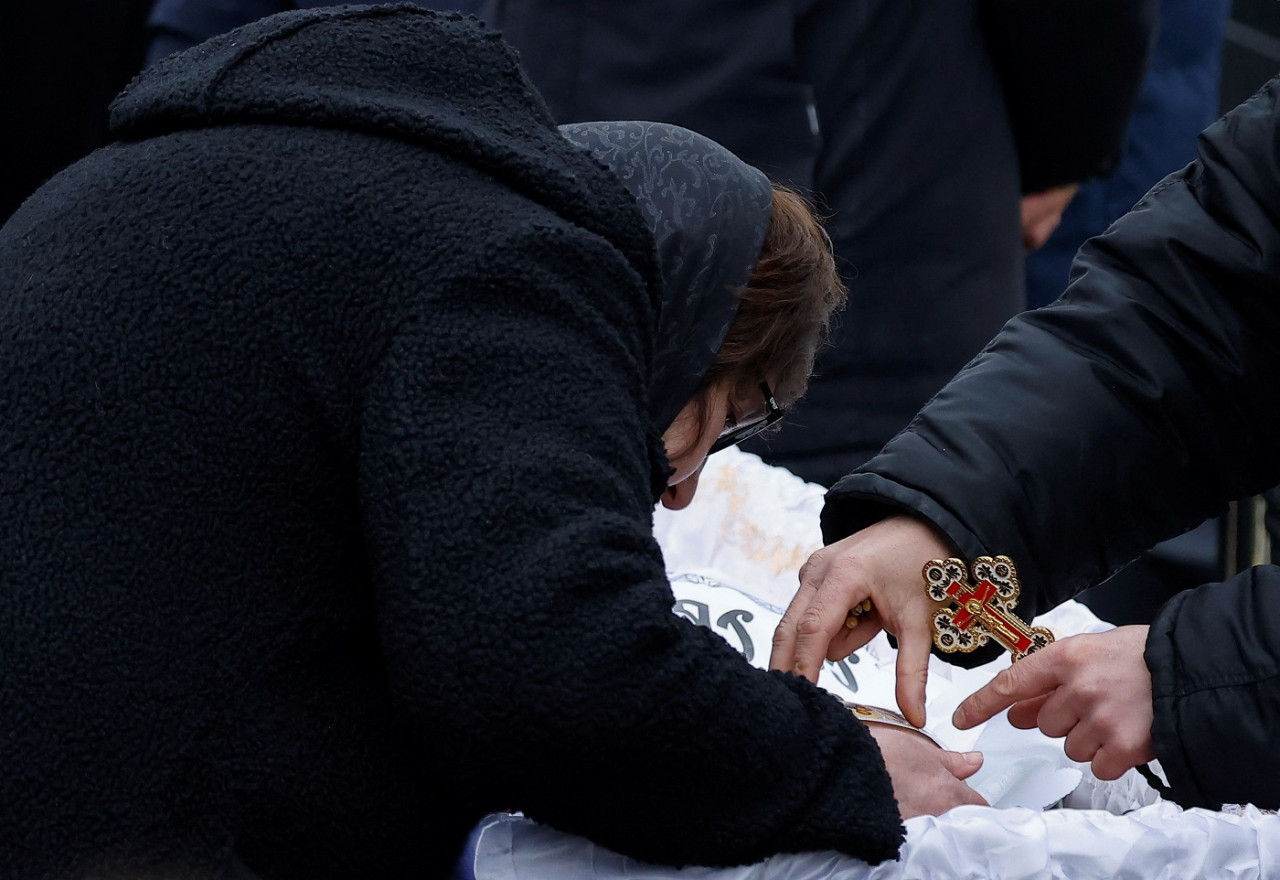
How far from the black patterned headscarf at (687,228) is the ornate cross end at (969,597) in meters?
0.36

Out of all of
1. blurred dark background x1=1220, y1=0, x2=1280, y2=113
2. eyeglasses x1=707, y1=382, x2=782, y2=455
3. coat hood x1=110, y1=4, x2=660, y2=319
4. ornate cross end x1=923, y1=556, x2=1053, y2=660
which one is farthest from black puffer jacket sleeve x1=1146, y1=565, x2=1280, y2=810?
blurred dark background x1=1220, y1=0, x2=1280, y2=113

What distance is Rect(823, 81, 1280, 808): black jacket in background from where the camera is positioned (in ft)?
5.56

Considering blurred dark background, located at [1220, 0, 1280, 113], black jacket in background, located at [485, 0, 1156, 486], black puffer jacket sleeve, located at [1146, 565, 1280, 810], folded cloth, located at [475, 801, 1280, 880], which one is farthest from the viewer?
blurred dark background, located at [1220, 0, 1280, 113]

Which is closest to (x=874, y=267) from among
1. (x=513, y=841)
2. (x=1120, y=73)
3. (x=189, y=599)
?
(x=1120, y=73)

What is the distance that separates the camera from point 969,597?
1.60 metres

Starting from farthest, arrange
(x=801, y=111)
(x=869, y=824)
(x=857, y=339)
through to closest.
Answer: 1. (x=857, y=339)
2. (x=801, y=111)
3. (x=869, y=824)

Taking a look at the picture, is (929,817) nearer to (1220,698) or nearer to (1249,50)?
(1220,698)

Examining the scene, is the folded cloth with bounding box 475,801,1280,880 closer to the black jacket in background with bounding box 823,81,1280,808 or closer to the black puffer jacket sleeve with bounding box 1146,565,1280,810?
the black puffer jacket sleeve with bounding box 1146,565,1280,810

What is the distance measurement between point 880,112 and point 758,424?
91cm

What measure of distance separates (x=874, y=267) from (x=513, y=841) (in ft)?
4.61

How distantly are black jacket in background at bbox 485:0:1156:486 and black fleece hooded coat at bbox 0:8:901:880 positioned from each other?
115cm

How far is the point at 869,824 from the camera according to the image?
123cm

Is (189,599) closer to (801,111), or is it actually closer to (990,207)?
(801,111)

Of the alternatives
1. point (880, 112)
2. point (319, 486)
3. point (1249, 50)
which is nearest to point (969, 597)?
point (319, 486)
